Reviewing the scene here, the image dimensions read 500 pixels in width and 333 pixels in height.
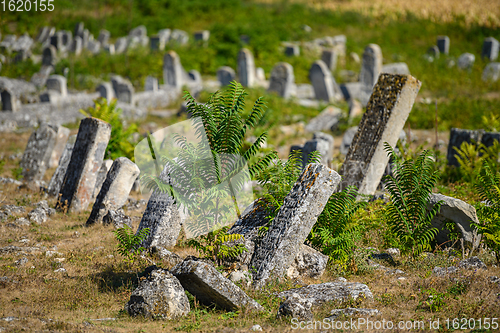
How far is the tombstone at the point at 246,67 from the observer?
18.9 m

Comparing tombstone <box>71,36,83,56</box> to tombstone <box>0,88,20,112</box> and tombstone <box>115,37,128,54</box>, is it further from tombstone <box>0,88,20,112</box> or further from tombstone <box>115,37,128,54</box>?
tombstone <box>0,88,20,112</box>

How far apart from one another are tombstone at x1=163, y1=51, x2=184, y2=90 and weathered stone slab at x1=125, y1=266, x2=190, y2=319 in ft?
49.9

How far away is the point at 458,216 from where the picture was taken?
18.1 ft

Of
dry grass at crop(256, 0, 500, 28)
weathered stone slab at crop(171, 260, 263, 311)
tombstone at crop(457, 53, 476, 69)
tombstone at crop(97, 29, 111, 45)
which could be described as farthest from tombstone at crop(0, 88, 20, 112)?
dry grass at crop(256, 0, 500, 28)

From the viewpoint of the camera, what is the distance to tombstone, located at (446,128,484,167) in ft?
29.5

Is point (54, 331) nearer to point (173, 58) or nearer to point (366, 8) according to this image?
point (173, 58)

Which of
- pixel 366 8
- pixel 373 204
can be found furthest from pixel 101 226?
pixel 366 8

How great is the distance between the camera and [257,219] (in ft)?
18.2

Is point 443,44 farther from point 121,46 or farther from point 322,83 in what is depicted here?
point 121,46

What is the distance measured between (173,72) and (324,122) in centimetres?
804

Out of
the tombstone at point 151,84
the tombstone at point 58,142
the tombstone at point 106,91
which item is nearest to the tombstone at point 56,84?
the tombstone at point 106,91

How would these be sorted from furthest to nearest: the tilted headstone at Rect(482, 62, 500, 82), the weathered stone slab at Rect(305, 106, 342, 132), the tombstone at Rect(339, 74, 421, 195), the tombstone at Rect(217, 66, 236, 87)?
the tombstone at Rect(217, 66, 236, 87), the tilted headstone at Rect(482, 62, 500, 82), the weathered stone slab at Rect(305, 106, 342, 132), the tombstone at Rect(339, 74, 421, 195)

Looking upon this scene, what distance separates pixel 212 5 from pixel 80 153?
27656mm

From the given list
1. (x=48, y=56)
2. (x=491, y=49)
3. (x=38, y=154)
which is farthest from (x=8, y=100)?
(x=491, y=49)
